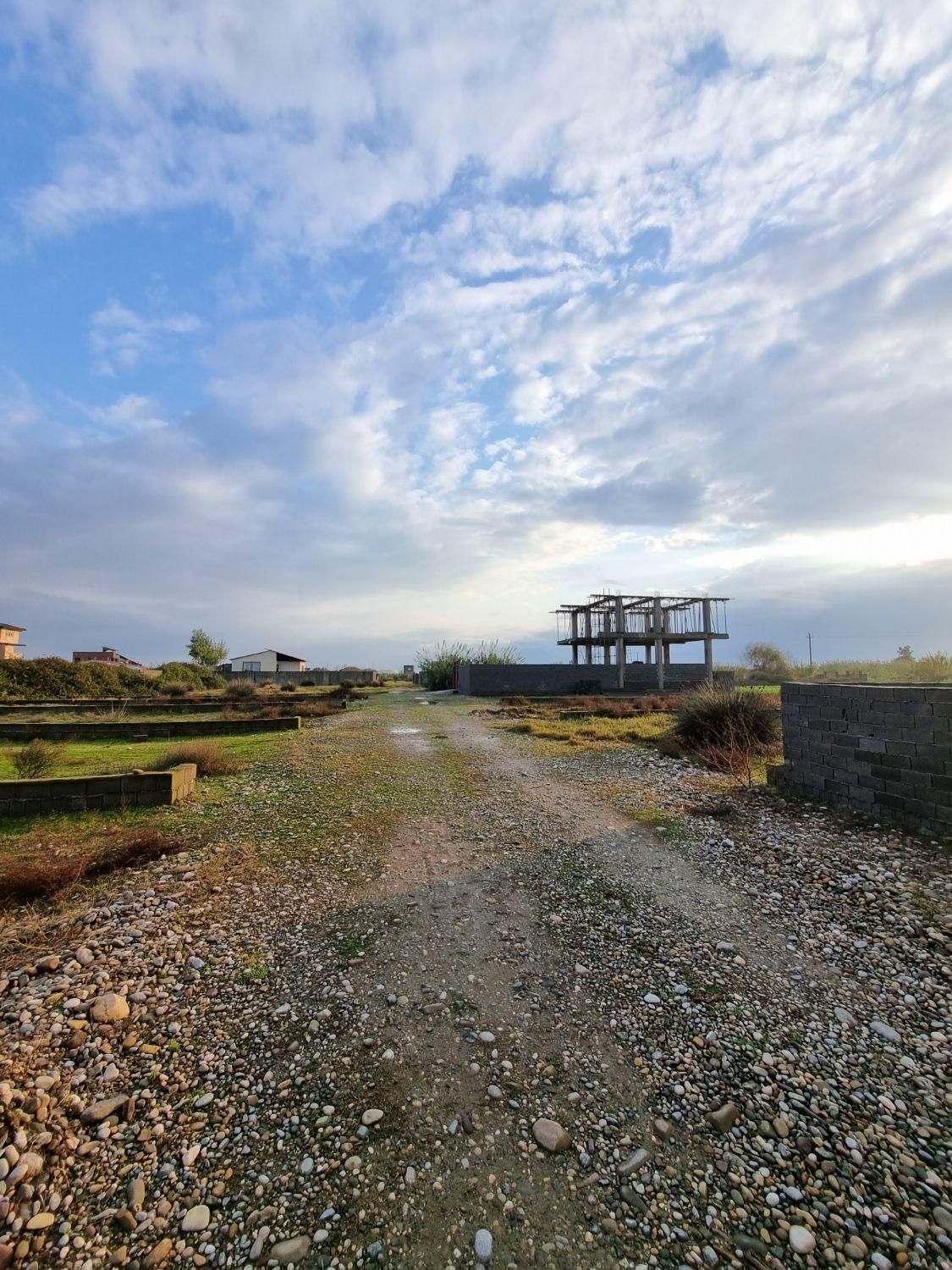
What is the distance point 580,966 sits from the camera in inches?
127

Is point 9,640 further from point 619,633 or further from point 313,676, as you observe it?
point 619,633

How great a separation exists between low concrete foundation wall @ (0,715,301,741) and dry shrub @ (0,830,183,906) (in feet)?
27.6

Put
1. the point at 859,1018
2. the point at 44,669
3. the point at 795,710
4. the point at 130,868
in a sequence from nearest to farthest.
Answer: the point at 859,1018, the point at 130,868, the point at 795,710, the point at 44,669

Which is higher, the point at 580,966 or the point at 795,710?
the point at 795,710

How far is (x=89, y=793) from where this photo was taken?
20.1ft

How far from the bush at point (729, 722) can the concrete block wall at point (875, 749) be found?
2.55 meters

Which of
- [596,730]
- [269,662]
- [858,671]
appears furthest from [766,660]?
[269,662]

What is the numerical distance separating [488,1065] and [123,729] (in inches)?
510

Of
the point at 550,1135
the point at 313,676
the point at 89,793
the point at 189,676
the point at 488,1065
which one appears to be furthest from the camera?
the point at 313,676

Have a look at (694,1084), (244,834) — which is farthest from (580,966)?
(244,834)

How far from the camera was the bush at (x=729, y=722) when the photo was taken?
9.52 m

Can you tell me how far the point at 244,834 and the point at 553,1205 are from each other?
4381 millimetres

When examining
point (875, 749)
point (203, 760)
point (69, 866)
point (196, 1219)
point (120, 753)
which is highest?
point (875, 749)

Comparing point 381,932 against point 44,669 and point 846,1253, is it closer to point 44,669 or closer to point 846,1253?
point 846,1253
